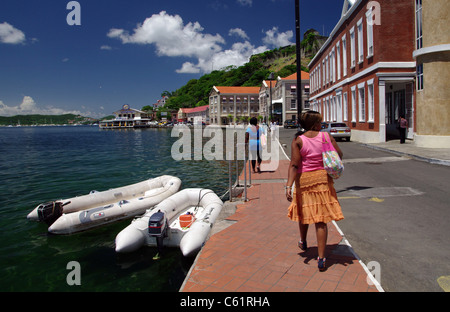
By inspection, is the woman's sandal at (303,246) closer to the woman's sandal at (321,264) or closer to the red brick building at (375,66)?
the woman's sandal at (321,264)

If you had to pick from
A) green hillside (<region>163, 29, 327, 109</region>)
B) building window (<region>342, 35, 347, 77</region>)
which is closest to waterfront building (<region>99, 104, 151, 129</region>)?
green hillside (<region>163, 29, 327, 109</region>)

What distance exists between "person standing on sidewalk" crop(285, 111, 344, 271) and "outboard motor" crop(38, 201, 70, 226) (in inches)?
274

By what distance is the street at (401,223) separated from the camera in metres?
3.91

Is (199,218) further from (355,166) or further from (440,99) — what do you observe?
(440,99)

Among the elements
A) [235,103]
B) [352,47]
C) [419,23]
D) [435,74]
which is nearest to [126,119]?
[235,103]

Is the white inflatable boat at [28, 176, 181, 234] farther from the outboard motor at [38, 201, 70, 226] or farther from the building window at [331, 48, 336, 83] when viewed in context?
the building window at [331, 48, 336, 83]

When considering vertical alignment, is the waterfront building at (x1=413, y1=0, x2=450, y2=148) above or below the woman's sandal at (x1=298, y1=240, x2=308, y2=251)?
above

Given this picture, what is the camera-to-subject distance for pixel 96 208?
8523 millimetres

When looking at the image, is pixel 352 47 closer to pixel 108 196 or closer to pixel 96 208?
pixel 108 196

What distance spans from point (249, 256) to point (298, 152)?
5.14 feet

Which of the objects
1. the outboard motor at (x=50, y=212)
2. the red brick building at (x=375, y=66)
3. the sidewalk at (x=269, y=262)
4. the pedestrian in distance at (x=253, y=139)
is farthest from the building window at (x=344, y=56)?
the outboard motor at (x=50, y=212)

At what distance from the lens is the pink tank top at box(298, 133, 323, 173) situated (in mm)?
3762
